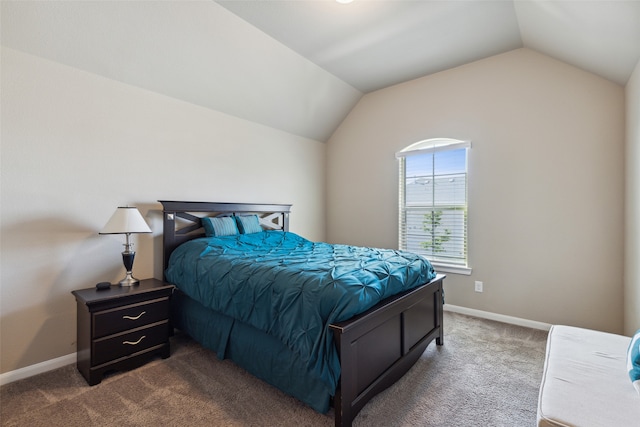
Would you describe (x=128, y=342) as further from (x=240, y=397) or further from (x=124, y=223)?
(x=240, y=397)

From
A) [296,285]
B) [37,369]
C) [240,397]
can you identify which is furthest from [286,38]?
[37,369]

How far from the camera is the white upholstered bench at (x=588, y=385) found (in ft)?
3.65

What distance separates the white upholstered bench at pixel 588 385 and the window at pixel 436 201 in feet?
6.10

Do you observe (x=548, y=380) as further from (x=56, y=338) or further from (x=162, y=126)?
(x=162, y=126)

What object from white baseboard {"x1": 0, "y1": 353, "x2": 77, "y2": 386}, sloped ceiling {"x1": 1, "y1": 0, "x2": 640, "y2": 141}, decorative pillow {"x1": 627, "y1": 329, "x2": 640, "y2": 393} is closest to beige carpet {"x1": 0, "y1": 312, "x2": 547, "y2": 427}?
white baseboard {"x1": 0, "y1": 353, "x2": 77, "y2": 386}

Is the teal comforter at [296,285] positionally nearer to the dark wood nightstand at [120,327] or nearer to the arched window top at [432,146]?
the dark wood nightstand at [120,327]

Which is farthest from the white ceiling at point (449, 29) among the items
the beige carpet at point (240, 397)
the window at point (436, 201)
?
the beige carpet at point (240, 397)

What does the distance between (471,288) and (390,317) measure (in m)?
2.09

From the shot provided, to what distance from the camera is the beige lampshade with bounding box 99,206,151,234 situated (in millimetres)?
2334

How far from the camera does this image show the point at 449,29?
2.87 metres

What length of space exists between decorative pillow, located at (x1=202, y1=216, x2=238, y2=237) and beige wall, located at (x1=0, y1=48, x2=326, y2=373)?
34 centimetres

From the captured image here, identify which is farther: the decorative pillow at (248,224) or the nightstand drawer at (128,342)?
the decorative pillow at (248,224)

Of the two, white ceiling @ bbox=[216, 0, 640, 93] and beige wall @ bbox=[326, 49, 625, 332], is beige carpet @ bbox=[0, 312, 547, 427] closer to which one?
beige wall @ bbox=[326, 49, 625, 332]

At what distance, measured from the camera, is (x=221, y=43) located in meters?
2.85
